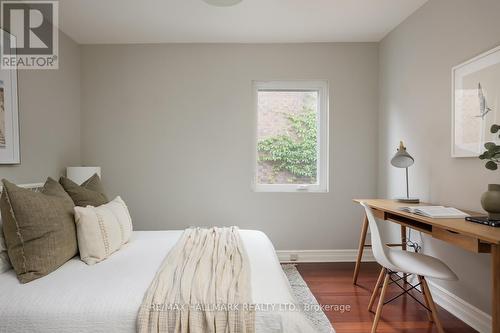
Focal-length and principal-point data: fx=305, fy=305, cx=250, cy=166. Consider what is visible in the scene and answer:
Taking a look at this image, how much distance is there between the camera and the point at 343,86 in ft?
11.5

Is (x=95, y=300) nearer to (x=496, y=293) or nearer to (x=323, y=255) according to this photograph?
(x=496, y=293)

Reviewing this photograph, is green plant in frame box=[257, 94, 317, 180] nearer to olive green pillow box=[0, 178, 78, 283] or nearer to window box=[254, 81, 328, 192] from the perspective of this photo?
window box=[254, 81, 328, 192]

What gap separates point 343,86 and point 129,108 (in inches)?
96.7

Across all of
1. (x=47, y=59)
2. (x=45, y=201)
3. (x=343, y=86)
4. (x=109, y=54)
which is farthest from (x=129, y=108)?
(x=343, y=86)

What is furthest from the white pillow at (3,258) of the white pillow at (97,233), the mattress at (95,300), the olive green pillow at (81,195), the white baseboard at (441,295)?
the white baseboard at (441,295)

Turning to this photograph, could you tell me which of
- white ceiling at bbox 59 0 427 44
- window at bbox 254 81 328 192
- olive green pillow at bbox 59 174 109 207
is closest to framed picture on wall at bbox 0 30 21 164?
olive green pillow at bbox 59 174 109 207

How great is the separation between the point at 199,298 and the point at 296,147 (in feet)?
8.27

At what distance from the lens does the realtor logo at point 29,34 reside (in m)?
2.33

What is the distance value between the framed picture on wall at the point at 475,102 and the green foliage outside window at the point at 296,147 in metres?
1.54

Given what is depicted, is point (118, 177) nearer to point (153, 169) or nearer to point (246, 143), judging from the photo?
point (153, 169)

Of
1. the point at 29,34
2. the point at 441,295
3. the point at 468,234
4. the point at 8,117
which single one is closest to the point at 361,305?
the point at 441,295

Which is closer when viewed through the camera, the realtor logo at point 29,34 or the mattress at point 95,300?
the mattress at point 95,300

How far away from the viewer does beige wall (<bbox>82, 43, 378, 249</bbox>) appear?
3.47m

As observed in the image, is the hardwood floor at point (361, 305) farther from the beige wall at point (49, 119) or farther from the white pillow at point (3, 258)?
the beige wall at point (49, 119)
